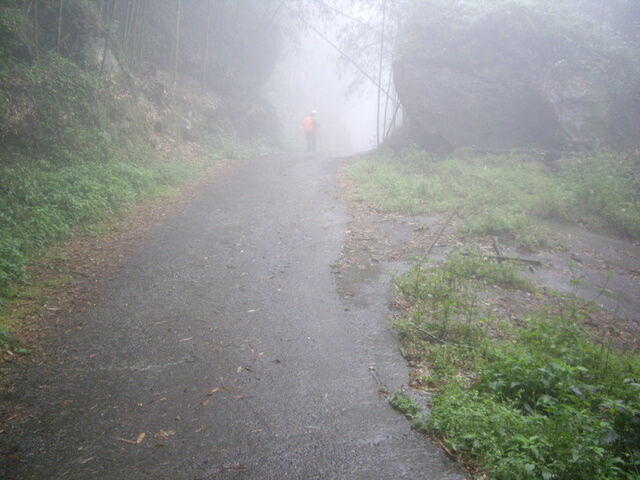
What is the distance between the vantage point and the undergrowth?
2.54 metres

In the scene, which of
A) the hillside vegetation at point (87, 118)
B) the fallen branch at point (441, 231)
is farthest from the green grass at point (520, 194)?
the hillside vegetation at point (87, 118)

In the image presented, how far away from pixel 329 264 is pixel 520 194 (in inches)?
287

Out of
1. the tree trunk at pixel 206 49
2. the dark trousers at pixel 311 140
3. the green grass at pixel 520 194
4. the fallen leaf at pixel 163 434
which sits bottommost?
the fallen leaf at pixel 163 434

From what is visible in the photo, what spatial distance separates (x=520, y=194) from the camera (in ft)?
36.9

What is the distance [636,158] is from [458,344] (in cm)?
1283

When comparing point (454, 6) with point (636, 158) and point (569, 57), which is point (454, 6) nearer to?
point (569, 57)

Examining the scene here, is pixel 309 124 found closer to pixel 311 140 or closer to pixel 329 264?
pixel 311 140

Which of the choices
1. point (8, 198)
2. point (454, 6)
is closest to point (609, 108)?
point (454, 6)

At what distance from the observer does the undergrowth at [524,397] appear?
2.54 m

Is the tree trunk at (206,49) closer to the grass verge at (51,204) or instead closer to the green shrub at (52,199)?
the grass verge at (51,204)

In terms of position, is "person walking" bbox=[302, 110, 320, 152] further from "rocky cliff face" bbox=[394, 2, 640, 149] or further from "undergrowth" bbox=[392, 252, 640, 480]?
"undergrowth" bbox=[392, 252, 640, 480]

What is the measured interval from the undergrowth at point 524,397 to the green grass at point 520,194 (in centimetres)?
463

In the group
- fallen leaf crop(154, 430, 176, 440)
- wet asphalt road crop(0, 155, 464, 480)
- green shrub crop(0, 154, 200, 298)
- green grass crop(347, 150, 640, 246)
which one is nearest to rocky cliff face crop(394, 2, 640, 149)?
green grass crop(347, 150, 640, 246)

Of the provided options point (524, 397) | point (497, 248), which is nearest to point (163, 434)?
point (524, 397)
